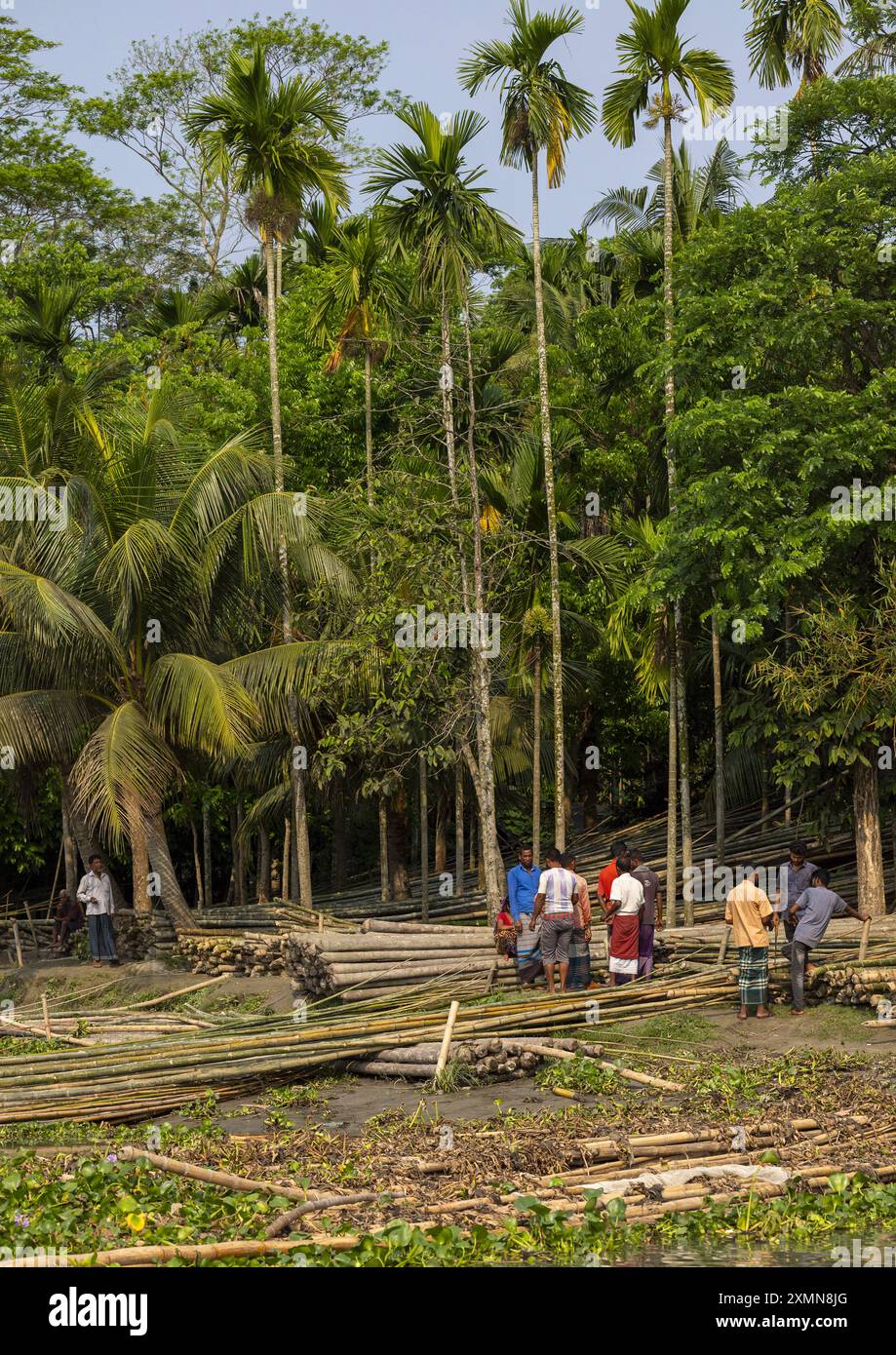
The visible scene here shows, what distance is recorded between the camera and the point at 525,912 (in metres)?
17.0

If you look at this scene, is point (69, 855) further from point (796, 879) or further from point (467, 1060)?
point (796, 879)

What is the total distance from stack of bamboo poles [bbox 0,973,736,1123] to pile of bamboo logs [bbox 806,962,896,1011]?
905 millimetres

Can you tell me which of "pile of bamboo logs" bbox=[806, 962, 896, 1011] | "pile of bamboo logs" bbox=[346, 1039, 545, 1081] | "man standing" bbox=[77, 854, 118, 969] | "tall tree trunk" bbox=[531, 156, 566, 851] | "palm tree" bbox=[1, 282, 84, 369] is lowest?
"pile of bamboo logs" bbox=[346, 1039, 545, 1081]

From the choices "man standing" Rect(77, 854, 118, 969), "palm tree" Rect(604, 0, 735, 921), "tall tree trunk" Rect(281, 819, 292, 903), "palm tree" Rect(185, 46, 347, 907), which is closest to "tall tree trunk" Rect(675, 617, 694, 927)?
"palm tree" Rect(604, 0, 735, 921)

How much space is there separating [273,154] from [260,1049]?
1387 cm

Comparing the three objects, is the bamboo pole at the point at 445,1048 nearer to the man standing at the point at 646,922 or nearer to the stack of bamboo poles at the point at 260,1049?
the stack of bamboo poles at the point at 260,1049

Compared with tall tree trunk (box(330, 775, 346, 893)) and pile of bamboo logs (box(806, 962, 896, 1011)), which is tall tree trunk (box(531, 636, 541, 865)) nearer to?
tall tree trunk (box(330, 775, 346, 893))

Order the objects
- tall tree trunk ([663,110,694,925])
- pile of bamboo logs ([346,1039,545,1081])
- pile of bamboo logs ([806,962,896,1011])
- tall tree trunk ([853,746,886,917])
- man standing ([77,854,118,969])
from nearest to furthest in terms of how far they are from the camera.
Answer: pile of bamboo logs ([346,1039,545,1081]), pile of bamboo logs ([806,962,896,1011]), tall tree trunk ([853,746,886,917]), tall tree trunk ([663,110,694,925]), man standing ([77,854,118,969])

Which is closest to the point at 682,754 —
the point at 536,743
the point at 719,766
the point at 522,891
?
the point at 719,766

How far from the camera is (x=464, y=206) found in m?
21.0

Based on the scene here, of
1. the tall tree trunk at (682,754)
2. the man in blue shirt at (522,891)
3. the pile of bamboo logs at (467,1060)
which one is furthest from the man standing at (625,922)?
the tall tree trunk at (682,754)

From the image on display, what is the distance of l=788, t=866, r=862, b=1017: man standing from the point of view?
15023 mm

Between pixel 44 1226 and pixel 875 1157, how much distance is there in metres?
5.40

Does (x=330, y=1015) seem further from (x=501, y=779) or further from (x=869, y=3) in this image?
(x=869, y=3)
